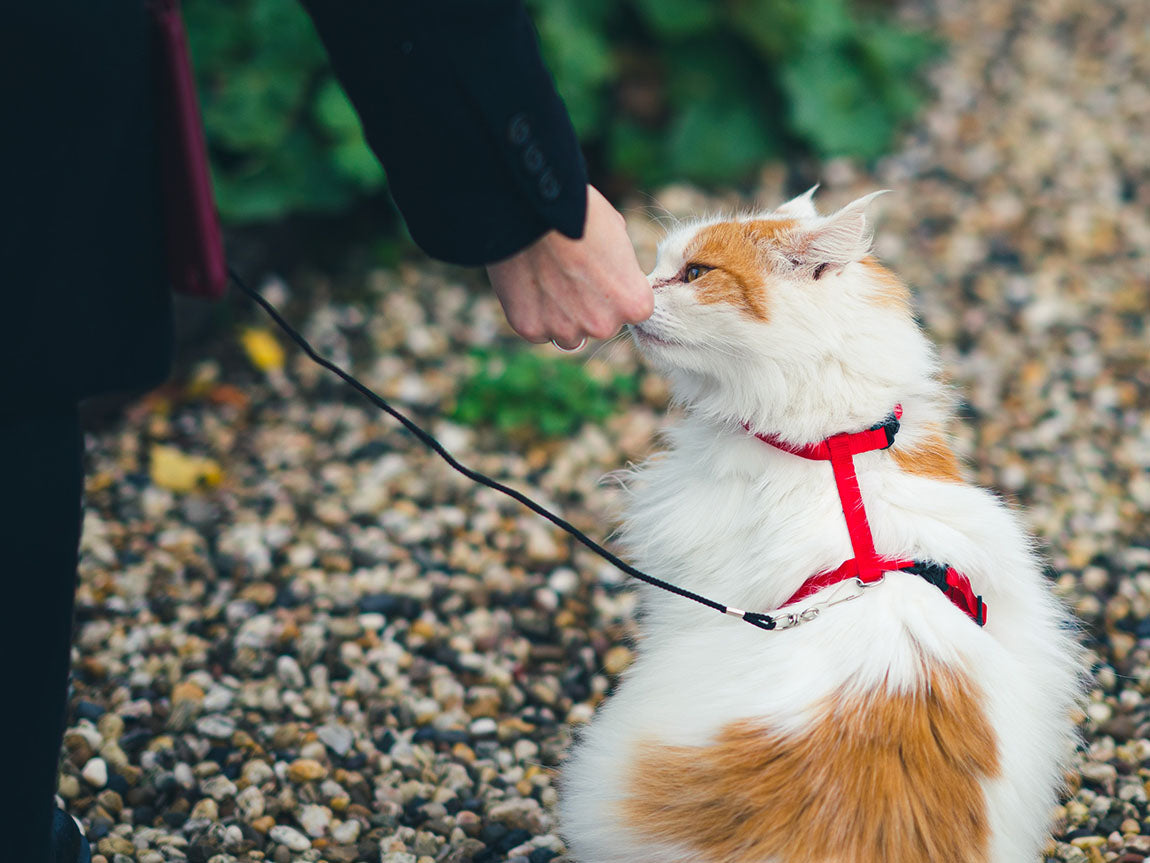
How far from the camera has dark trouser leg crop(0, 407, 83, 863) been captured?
1.33m

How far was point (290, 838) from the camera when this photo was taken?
7.16ft

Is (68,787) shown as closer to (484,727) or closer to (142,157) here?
(484,727)

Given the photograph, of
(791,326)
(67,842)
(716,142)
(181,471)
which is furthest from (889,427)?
(716,142)

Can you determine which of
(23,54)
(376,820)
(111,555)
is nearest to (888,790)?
(376,820)

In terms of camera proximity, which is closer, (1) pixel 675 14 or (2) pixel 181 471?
(2) pixel 181 471

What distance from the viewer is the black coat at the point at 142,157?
3.97ft

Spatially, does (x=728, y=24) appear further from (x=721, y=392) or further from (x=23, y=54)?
(x=23, y=54)

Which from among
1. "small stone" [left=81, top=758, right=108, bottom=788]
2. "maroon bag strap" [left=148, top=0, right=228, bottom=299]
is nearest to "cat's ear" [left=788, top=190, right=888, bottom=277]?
"maroon bag strap" [left=148, top=0, right=228, bottom=299]

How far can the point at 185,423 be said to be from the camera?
11.4ft

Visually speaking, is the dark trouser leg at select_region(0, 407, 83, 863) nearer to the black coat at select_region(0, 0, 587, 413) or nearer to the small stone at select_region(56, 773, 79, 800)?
the black coat at select_region(0, 0, 587, 413)

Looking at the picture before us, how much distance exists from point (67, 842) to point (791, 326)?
1544mm

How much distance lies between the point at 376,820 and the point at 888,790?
1185 mm

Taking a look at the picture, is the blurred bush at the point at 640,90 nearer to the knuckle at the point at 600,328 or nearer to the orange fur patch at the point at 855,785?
the knuckle at the point at 600,328

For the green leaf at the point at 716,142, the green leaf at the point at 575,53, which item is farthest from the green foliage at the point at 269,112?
the green leaf at the point at 716,142
